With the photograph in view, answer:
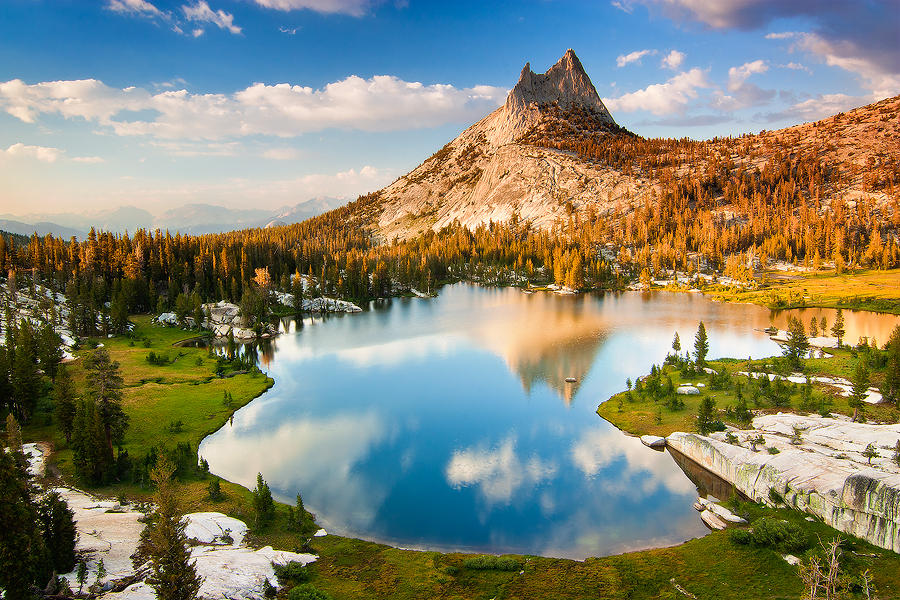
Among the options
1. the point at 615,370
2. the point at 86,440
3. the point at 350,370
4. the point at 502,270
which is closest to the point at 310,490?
the point at 86,440

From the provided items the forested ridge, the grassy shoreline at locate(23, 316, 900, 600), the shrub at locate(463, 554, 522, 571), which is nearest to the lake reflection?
the grassy shoreline at locate(23, 316, 900, 600)

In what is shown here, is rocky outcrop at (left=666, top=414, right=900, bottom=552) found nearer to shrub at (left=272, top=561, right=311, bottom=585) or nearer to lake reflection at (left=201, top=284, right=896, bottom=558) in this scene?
lake reflection at (left=201, top=284, right=896, bottom=558)

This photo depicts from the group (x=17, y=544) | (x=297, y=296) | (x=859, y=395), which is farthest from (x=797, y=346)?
(x=297, y=296)

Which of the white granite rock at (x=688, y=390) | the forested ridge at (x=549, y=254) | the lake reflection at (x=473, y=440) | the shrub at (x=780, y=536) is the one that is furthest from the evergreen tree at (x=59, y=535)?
the forested ridge at (x=549, y=254)

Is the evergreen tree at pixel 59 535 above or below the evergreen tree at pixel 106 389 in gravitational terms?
below

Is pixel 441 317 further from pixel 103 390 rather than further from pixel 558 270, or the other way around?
pixel 103 390

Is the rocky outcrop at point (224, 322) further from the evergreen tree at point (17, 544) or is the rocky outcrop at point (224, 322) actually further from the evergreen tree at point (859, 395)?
the evergreen tree at point (859, 395)

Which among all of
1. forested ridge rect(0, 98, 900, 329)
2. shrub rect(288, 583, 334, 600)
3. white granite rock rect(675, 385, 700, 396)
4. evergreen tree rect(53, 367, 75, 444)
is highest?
forested ridge rect(0, 98, 900, 329)
